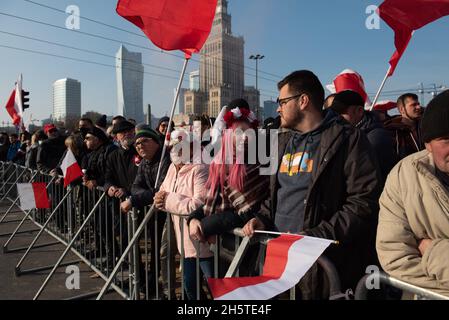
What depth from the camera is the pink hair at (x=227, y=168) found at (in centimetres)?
298

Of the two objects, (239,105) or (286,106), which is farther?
(239,105)

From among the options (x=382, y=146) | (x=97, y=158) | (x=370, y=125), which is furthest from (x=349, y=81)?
(x=97, y=158)

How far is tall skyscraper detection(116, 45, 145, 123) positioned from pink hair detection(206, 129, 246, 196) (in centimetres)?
4359

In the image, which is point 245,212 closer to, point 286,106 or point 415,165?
point 286,106

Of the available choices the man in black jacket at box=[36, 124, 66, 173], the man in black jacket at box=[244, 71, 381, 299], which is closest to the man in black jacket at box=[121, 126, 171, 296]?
the man in black jacket at box=[244, 71, 381, 299]

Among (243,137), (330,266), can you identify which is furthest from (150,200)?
(330,266)

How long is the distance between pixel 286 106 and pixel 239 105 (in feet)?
3.17

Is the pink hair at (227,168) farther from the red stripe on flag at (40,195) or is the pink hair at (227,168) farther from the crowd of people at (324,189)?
the red stripe on flag at (40,195)

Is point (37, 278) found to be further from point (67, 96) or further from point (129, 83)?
point (67, 96)

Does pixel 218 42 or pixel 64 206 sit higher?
pixel 218 42

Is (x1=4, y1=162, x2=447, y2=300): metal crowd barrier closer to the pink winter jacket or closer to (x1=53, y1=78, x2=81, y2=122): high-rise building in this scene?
the pink winter jacket

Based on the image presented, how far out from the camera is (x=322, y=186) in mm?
2475

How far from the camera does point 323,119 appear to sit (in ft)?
8.83

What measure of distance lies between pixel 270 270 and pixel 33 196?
5.22m
